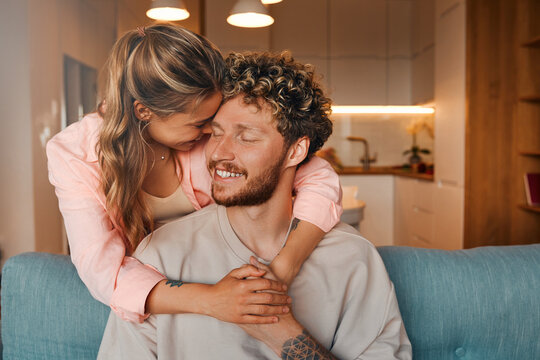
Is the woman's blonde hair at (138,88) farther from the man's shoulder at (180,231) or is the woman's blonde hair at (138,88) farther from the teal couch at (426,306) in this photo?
the teal couch at (426,306)

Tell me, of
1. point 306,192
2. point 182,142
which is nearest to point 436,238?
point 306,192

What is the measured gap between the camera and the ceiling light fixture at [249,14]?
2.19 meters

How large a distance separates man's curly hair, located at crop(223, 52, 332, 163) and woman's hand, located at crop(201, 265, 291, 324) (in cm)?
43

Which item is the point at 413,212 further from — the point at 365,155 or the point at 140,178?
the point at 140,178

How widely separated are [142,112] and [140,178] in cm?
16

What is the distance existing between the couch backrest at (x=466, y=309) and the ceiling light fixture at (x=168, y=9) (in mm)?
1310

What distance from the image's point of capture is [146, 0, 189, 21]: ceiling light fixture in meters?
1.91

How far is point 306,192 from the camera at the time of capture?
4.26 ft

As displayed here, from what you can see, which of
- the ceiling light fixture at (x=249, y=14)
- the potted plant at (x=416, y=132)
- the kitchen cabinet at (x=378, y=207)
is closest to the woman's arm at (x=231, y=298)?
the ceiling light fixture at (x=249, y=14)

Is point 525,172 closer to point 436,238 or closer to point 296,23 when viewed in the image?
point 436,238

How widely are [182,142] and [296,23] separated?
425 cm

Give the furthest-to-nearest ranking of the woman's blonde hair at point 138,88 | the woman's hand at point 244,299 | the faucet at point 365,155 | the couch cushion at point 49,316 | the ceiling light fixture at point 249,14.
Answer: the faucet at point 365,155, the ceiling light fixture at point 249,14, the couch cushion at point 49,316, the woman's blonde hair at point 138,88, the woman's hand at point 244,299

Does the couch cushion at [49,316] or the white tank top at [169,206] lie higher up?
the white tank top at [169,206]

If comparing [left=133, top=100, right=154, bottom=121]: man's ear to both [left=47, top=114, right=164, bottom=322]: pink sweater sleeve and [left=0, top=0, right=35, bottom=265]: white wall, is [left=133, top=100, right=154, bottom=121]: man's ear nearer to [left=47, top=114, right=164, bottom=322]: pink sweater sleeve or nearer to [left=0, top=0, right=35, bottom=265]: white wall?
[left=47, top=114, right=164, bottom=322]: pink sweater sleeve
